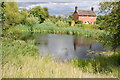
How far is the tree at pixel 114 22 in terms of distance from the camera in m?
4.81

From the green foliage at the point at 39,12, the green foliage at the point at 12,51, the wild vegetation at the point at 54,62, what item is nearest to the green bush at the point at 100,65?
the wild vegetation at the point at 54,62

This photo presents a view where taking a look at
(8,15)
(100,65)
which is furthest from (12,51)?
(8,15)

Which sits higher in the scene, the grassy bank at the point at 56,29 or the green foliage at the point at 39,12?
the green foliage at the point at 39,12

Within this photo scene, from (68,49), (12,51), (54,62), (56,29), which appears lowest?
(56,29)

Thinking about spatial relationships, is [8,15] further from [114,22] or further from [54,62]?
[114,22]

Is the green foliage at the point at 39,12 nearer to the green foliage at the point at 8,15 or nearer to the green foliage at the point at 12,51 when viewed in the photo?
the green foliage at the point at 8,15

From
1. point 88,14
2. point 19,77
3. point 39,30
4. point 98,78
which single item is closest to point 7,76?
point 19,77

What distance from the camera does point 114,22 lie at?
16.2 ft

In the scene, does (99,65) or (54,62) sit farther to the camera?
(99,65)

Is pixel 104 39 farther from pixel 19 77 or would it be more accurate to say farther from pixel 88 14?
pixel 88 14

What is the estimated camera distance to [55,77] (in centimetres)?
233

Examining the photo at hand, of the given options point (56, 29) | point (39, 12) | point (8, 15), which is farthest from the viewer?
point (39, 12)

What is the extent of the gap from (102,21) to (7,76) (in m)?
4.15

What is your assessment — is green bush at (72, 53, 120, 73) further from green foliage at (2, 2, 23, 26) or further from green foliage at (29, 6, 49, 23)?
green foliage at (29, 6, 49, 23)
